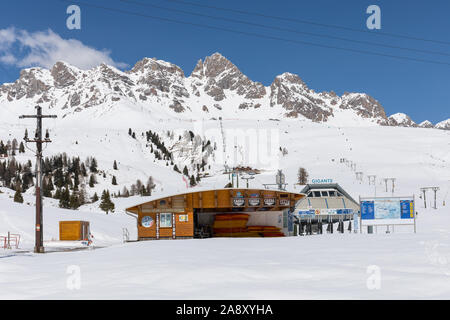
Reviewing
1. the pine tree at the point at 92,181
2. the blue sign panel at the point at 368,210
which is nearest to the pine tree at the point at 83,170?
the pine tree at the point at 92,181

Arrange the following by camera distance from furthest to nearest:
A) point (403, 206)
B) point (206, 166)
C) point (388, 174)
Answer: point (206, 166)
point (388, 174)
point (403, 206)

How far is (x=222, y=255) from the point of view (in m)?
18.6

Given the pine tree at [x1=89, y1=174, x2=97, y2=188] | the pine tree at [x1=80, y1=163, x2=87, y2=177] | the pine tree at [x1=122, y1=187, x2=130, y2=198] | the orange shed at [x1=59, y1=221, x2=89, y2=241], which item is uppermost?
the pine tree at [x1=80, y1=163, x2=87, y2=177]

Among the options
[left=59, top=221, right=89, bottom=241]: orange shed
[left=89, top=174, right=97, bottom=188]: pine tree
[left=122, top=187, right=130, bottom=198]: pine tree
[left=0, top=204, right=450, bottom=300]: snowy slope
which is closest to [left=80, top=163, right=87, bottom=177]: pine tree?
[left=89, top=174, right=97, bottom=188]: pine tree

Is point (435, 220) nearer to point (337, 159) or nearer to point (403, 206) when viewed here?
point (403, 206)

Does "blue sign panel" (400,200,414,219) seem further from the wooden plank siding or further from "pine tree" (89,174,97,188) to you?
"pine tree" (89,174,97,188)

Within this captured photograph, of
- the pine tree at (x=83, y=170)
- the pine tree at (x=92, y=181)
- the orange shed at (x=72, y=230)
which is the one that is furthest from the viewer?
the pine tree at (x=83, y=170)

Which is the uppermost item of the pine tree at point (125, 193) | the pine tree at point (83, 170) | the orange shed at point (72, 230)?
the pine tree at point (83, 170)

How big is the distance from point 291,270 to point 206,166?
17125cm

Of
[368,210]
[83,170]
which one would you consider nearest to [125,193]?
[83,170]

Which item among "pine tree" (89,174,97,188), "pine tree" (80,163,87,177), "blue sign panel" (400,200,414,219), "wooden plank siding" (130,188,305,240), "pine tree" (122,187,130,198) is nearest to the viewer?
"blue sign panel" (400,200,414,219)

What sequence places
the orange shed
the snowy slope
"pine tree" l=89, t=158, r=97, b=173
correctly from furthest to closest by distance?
1. "pine tree" l=89, t=158, r=97, b=173
2. the orange shed
3. the snowy slope

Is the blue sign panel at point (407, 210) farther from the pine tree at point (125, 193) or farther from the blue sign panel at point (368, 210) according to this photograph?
the pine tree at point (125, 193)
